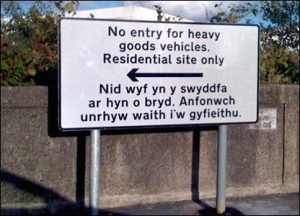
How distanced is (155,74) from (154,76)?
0.02m

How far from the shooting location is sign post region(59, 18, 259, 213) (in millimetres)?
6039

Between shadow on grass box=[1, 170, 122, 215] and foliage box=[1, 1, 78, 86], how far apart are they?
95 cm

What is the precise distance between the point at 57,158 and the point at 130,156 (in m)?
0.77

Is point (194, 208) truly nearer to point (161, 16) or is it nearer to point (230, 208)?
point (230, 208)

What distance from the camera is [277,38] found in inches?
348

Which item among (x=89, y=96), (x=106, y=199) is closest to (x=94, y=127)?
(x=89, y=96)

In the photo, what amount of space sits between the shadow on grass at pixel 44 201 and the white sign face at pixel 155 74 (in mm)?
945

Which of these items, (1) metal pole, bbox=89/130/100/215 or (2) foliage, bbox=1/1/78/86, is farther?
(2) foliage, bbox=1/1/78/86

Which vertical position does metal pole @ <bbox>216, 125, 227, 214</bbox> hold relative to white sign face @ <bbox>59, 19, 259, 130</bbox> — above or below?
below

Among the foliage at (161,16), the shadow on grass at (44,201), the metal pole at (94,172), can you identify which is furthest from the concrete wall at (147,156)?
the foliage at (161,16)

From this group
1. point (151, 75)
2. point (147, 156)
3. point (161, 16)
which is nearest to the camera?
point (151, 75)

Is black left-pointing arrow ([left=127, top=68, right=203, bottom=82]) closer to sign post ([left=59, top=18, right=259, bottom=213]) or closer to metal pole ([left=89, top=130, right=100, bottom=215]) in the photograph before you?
sign post ([left=59, top=18, right=259, bottom=213])

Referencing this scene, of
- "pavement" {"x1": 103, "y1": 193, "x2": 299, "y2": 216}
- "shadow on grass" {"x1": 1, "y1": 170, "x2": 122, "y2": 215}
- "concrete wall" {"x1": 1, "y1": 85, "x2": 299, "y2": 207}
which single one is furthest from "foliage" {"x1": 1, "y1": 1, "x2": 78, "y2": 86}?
"pavement" {"x1": 103, "y1": 193, "x2": 299, "y2": 216}

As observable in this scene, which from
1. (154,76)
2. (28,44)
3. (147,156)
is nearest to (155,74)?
(154,76)
